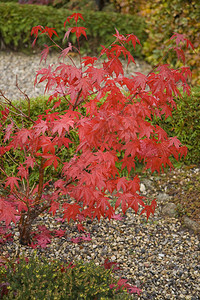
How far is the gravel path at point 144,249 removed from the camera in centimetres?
286

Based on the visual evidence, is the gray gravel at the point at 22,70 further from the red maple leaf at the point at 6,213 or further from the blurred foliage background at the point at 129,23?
the red maple leaf at the point at 6,213

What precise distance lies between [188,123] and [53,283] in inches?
114

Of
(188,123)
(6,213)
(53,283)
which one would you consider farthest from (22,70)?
(53,283)

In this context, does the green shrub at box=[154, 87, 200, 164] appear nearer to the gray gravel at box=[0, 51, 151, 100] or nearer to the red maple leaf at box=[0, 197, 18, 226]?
the red maple leaf at box=[0, 197, 18, 226]

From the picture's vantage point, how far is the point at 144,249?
10.6 feet

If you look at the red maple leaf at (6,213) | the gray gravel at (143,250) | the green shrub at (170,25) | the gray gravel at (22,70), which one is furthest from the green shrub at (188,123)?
the gray gravel at (22,70)

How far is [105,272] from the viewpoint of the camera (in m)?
2.40

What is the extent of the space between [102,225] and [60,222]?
17.6 inches

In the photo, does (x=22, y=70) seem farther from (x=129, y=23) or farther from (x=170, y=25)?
(x=170, y=25)

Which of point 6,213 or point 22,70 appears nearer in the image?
point 6,213

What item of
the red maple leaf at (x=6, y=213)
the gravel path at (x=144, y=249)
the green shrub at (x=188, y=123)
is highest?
the red maple leaf at (x=6, y=213)

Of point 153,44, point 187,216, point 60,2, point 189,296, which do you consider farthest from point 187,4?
point 189,296

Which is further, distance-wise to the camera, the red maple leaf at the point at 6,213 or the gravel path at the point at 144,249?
the gravel path at the point at 144,249

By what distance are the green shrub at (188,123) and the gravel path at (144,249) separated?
35.6 inches
